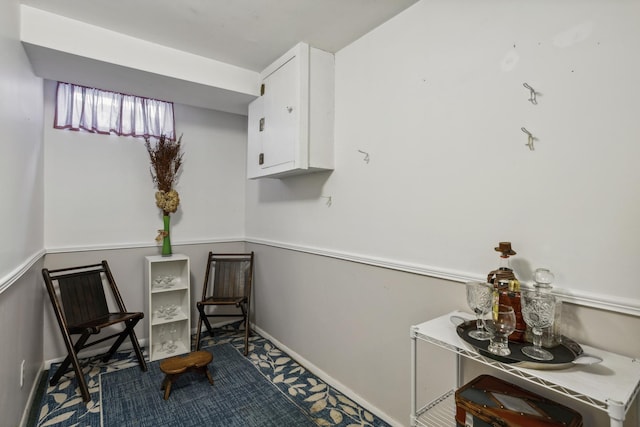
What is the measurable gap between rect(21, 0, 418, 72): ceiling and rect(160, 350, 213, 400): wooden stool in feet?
7.25

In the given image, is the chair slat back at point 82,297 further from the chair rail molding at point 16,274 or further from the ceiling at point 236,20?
the ceiling at point 236,20

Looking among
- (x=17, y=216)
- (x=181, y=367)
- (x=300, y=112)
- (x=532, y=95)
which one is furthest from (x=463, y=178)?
(x=17, y=216)

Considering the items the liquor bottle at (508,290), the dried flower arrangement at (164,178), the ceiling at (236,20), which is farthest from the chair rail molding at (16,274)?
the liquor bottle at (508,290)

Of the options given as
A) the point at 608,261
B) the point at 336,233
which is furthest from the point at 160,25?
the point at 608,261

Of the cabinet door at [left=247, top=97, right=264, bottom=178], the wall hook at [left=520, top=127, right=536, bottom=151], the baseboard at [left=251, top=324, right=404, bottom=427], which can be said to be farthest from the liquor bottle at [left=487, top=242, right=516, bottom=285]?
the cabinet door at [left=247, top=97, right=264, bottom=178]

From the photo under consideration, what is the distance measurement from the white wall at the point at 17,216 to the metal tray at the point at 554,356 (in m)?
1.92

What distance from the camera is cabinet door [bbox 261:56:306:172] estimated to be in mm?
2117

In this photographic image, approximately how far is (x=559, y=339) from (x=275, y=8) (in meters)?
2.05

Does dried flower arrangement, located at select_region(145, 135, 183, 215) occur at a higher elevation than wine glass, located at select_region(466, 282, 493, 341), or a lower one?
higher

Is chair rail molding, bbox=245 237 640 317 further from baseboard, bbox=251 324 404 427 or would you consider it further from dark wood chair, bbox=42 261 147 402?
dark wood chair, bbox=42 261 147 402

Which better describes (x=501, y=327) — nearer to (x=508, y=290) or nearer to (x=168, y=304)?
(x=508, y=290)

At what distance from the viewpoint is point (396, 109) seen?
181 centimetres

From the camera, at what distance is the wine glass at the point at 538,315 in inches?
41.1

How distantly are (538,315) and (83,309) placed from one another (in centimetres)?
291
